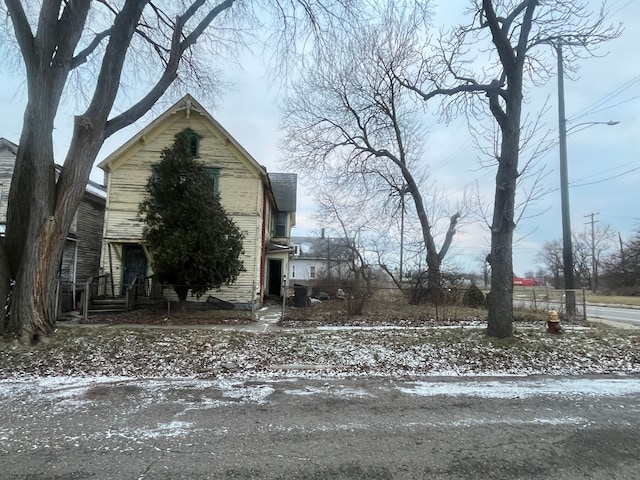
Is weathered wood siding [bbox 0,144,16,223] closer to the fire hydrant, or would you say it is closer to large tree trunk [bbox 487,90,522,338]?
large tree trunk [bbox 487,90,522,338]

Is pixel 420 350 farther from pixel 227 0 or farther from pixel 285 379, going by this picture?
pixel 227 0

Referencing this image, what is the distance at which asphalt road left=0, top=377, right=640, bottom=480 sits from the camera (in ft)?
11.3

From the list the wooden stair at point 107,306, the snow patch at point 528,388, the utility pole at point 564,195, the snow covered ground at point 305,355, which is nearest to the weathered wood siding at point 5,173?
the wooden stair at point 107,306

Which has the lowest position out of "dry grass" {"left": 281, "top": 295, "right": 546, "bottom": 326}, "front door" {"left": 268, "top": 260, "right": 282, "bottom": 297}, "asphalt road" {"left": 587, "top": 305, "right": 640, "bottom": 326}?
"asphalt road" {"left": 587, "top": 305, "right": 640, "bottom": 326}

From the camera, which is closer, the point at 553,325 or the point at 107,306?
the point at 553,325

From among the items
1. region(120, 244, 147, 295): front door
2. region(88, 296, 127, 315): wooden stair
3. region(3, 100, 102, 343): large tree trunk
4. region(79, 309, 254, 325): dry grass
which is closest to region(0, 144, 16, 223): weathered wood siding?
region(120, 244, 147, 295): front door

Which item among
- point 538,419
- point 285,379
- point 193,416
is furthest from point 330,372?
point 538,419

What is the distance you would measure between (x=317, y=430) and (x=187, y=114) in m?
16.0

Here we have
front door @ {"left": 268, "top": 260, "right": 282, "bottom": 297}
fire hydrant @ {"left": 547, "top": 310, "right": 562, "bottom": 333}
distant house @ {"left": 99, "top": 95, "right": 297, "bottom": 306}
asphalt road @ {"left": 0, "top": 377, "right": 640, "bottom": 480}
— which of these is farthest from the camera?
front door @ {"left": 268, "top": 260, "right": 282, "bottom": 297}

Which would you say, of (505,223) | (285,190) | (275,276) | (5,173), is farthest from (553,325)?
(5,173)

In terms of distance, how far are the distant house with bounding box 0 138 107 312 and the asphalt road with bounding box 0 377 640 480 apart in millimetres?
11376

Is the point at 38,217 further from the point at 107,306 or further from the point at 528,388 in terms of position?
the point at 528,388

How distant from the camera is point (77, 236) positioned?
17203 mm

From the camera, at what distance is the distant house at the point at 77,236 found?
1587 centimetres
